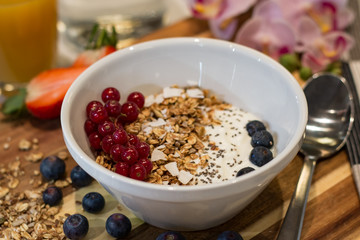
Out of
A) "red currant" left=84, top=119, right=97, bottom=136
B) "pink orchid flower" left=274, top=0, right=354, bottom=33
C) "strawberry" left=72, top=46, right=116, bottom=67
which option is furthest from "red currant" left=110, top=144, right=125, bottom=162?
"pink orchid flower" left=274, top=0, right=354, bottom=33

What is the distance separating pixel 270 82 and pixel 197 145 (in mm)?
245

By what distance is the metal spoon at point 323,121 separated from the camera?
1103 millimetres

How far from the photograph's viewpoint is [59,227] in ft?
3.27

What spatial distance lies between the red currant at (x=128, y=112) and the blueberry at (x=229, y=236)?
35cm

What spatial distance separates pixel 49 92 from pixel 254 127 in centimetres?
59

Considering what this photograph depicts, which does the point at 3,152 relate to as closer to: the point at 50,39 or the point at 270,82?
the point at 50,39

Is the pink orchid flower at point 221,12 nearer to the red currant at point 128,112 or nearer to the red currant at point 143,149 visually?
the red currant at point 128,112

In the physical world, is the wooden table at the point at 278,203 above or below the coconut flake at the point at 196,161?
below

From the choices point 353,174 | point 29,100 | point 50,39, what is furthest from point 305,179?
point 50,39

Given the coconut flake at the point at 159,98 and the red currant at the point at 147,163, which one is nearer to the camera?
the red currant at the point at 147,163

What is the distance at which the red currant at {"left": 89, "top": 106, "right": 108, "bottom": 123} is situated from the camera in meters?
1.02

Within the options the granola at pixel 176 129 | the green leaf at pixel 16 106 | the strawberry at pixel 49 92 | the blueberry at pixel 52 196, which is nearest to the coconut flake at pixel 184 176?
the granola at pixel 176 129

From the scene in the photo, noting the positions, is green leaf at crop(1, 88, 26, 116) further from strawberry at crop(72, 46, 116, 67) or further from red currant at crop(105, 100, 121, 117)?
red currant at crop(105, 100, 121, 117)

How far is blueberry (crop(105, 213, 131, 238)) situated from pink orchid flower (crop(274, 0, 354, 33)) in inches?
36.1
